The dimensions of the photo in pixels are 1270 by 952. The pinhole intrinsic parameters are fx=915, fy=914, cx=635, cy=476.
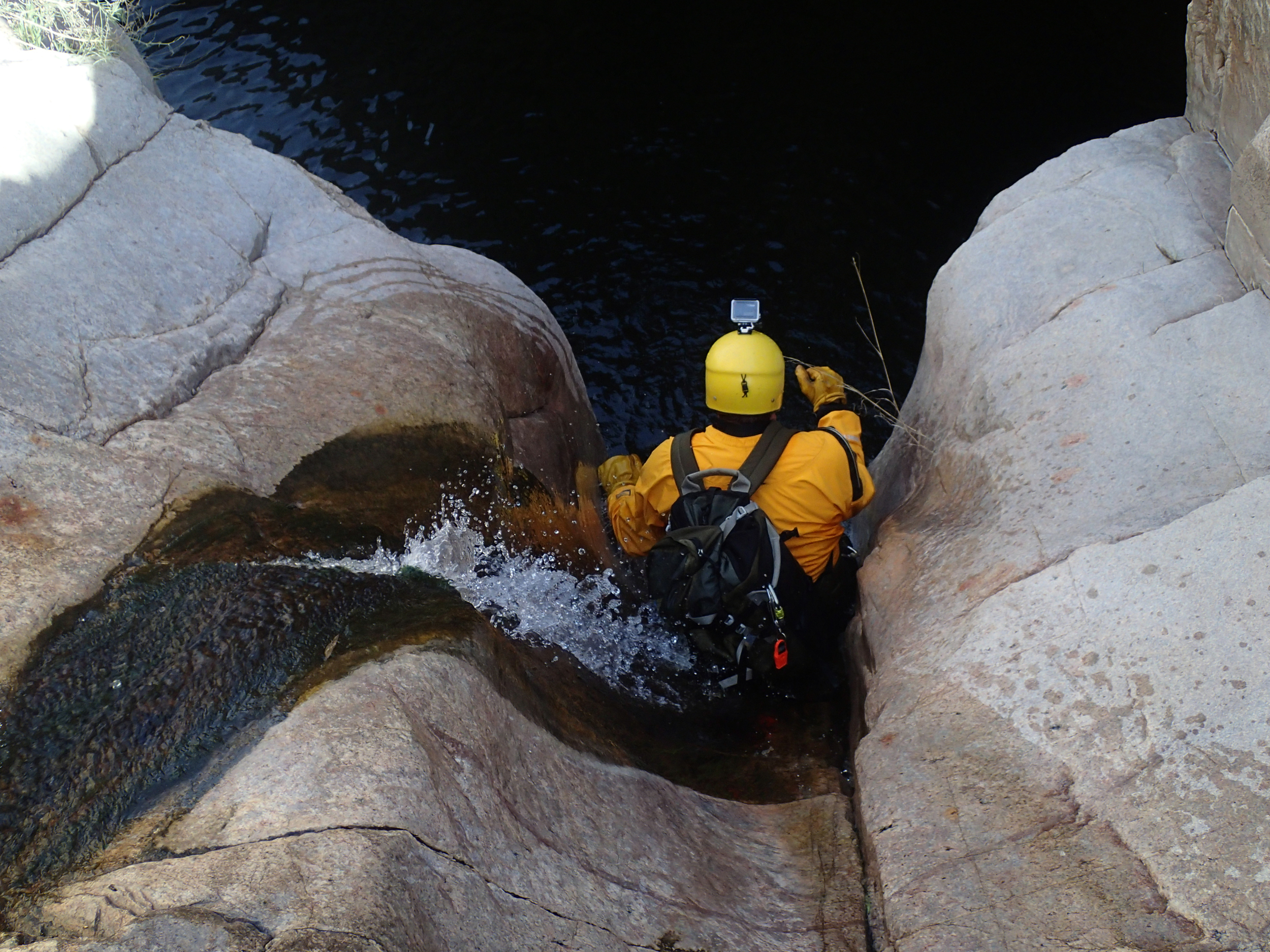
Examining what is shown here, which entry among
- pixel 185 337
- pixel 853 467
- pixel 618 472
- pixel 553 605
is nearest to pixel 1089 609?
pixel 853 467

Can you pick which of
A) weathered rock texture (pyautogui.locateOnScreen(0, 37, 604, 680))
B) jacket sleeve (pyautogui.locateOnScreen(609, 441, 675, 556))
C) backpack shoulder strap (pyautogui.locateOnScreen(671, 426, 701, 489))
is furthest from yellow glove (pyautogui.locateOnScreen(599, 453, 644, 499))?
backpack shoulder strap (pyautogui.locateOnScreen(671, 426, 701, 489))

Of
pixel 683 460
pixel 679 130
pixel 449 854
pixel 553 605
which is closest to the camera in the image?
pixel 449 854

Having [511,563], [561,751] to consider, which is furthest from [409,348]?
[561,751]

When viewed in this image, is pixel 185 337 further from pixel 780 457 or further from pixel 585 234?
pixel 585 234

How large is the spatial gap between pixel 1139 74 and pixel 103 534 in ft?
35.2

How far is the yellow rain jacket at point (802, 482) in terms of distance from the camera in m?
4.43

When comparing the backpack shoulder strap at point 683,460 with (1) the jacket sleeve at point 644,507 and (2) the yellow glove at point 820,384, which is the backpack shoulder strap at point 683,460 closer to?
(1) the jacket sleeve at point 644,507

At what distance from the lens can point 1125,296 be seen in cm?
404

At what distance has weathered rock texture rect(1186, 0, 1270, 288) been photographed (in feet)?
12.2

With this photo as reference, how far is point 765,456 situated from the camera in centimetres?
441

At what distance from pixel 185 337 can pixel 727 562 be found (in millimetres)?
2729

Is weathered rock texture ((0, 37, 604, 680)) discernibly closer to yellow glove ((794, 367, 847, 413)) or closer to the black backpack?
the black backpack

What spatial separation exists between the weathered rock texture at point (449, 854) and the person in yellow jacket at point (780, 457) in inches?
56.3

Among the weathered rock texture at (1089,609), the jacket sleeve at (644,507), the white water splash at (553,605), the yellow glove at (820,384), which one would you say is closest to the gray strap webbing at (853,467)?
the weathered rock texture at (1089,609)
